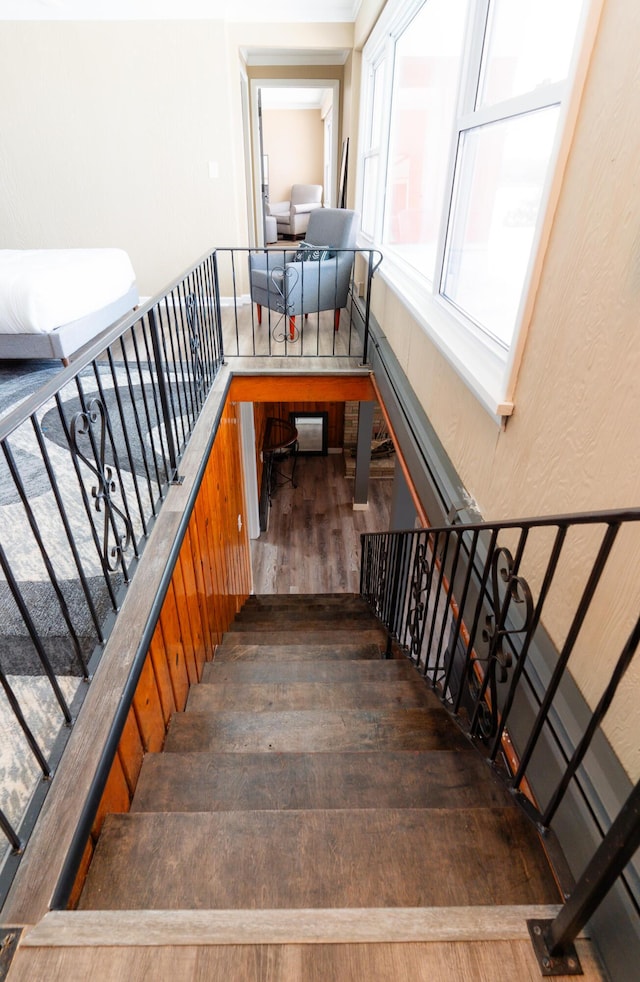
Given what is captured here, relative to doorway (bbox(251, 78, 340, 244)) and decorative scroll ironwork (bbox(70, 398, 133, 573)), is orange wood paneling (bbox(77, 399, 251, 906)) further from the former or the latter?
doorway (bbox(251, 78, 340, 244))

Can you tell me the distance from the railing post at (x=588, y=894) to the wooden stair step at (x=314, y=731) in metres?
0.98

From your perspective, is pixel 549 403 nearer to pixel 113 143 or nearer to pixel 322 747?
pixel 322 747

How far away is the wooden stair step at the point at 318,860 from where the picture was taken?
1152mm

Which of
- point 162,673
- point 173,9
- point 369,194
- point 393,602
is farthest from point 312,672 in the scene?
point 173,9

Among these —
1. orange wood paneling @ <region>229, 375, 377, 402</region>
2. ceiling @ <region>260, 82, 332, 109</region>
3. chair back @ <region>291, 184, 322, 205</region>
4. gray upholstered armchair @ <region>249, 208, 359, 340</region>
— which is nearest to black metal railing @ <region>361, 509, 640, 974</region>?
orange wood paneling @ <region>229, 375, 377, 402</region>

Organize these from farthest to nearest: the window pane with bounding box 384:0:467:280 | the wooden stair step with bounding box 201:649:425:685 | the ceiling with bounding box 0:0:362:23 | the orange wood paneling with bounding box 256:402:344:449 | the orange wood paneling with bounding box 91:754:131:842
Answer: the orange wood paneling with bounding box 256:402:344:449
the ceiling with bounding box 0:0:362:23
the wooden stair step with bounding box 201:649:425:685
the window pane with bounding box 384:0:467:280
the orange wood paneling with bounding box 91:754:131:842

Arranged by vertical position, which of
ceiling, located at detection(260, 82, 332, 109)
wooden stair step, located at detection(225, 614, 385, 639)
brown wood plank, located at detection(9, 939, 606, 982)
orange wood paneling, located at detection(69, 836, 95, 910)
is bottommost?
wooden stair step, located at detection(225, 614, 385, 639)

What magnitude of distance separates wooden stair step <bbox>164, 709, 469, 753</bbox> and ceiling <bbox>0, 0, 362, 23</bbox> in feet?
17.9

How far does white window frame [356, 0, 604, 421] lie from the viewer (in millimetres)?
1177

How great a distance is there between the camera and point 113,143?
15.8 feet

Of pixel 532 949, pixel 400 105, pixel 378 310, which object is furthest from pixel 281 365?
pixel 532 949

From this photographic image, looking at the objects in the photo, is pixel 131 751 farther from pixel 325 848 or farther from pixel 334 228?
pixel 334 228

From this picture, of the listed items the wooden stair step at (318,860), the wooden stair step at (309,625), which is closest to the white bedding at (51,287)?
the wooden stair step at (309,625)

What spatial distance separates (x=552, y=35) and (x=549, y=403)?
3.47 feet
